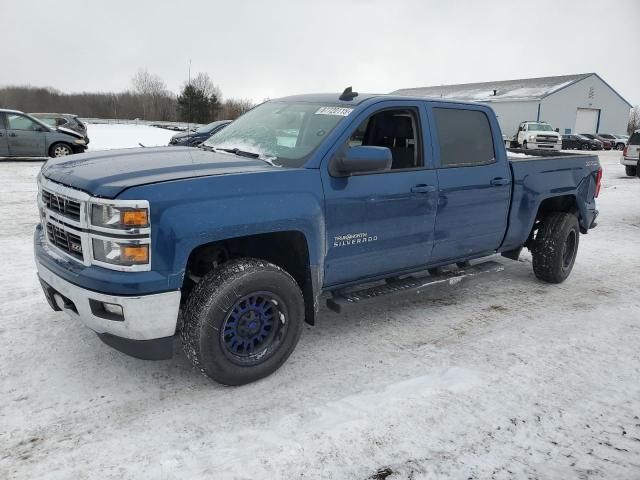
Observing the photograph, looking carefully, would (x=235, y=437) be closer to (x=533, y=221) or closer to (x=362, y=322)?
(x=362, y=322)

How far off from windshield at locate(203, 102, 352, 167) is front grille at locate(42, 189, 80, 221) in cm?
129

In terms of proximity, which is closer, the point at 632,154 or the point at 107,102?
the point at 632,154

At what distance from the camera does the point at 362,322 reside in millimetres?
4422

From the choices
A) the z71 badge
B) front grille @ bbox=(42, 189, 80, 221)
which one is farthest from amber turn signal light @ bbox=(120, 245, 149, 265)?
the z71 badge

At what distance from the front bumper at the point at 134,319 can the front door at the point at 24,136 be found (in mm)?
14514

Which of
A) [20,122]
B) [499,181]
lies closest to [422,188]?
[499,181]

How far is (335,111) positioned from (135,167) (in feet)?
5.05

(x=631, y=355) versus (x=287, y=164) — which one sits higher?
(x=287, y=164)

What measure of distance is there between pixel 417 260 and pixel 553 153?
115 inches

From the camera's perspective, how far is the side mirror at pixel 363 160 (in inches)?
133

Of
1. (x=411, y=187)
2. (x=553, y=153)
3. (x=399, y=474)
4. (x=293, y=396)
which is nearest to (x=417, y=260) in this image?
(x=411, y=187)

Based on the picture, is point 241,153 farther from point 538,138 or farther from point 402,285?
point 538,138

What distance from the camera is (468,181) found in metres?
4.36

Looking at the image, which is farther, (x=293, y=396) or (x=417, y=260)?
(x=417, y=260)
